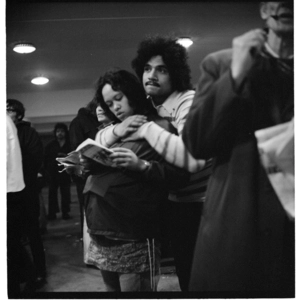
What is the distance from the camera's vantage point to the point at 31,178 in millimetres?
1756

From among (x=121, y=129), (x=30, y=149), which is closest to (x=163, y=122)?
(x=121, y=129)

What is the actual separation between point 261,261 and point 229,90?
787mm

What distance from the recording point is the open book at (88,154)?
1610 mm

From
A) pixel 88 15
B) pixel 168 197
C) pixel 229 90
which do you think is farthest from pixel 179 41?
pixel 168 197

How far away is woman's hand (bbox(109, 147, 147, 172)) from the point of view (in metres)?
1.63

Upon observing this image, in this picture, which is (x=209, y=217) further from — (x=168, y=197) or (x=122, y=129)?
(x=122, y=129)

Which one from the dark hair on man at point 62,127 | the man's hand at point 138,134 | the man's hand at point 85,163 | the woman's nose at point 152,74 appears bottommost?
the man's hand at point 85,163

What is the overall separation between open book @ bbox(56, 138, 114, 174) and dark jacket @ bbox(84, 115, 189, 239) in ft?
0.17

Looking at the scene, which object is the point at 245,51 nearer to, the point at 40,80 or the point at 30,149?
the point at 40,80

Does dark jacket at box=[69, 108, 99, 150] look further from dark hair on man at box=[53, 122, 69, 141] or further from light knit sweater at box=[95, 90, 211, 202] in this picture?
light knit sweater at box=[95, 90, 211, 202]

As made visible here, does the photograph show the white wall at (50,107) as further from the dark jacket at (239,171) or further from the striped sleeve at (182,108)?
the dark jacket at (239,171)

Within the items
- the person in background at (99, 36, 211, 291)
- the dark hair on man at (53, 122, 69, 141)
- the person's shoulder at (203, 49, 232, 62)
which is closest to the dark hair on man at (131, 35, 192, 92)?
the person in background at (99, 36, 211, 291)

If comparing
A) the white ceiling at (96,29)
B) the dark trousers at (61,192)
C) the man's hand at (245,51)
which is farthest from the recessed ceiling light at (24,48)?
the man's hand at (245,51)

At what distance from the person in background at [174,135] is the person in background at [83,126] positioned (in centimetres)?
7
